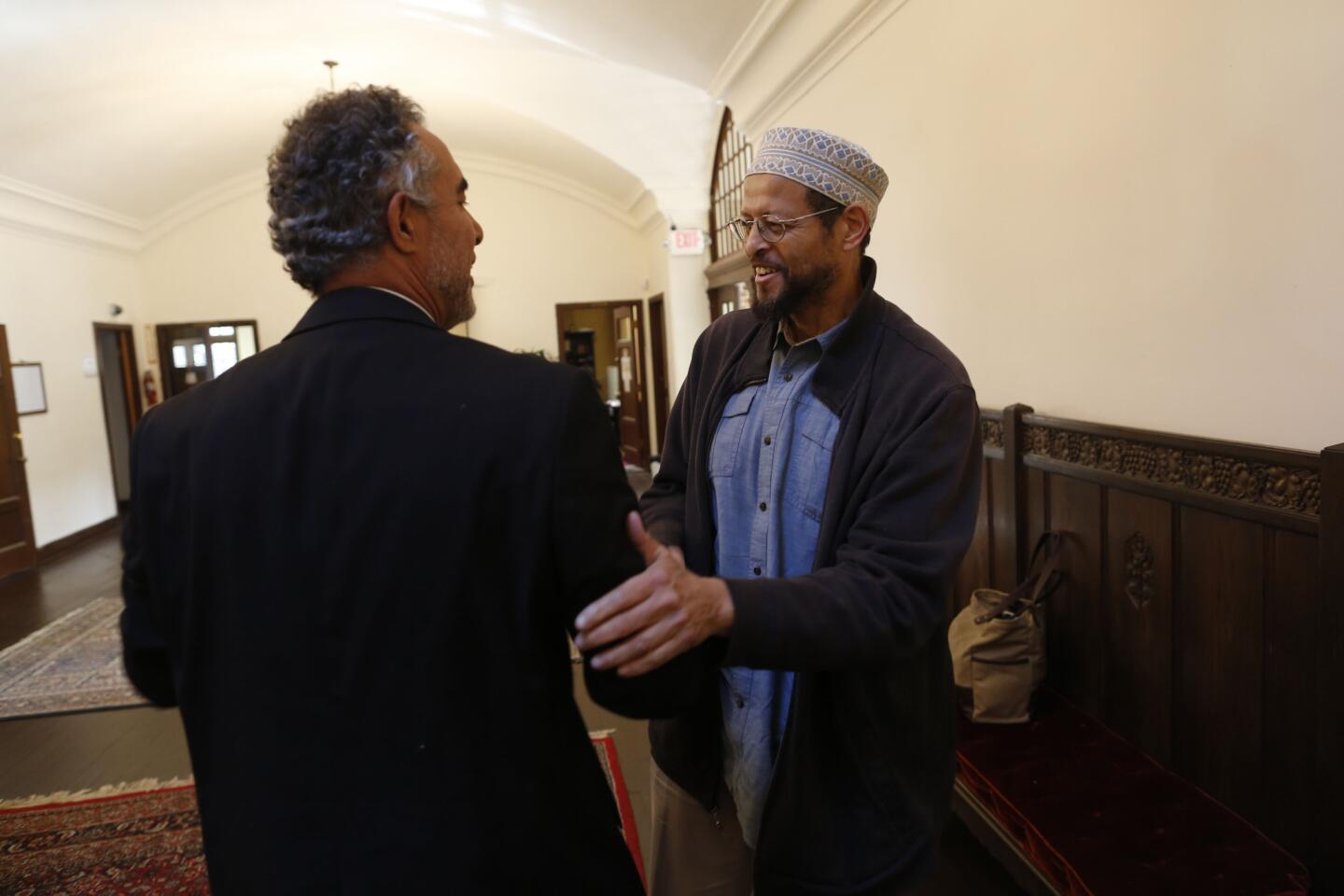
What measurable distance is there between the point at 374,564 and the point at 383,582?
0.02m

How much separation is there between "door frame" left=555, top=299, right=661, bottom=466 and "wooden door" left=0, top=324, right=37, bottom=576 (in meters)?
5.71

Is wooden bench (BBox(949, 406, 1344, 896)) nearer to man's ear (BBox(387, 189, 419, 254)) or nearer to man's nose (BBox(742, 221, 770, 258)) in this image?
man's nose (BBox(742, 221, 770, 258))

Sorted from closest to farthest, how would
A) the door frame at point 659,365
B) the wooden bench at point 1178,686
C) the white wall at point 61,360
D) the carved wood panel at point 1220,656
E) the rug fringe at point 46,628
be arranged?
the wooden bench at point 1178,686 → the carved wood panel at point 1220,656 → the rug fringe at point 46,628 → the white wall at point 61,360 → the door frame at point 659,365

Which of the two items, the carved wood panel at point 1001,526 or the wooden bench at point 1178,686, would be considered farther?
the carved wood panel at point 1001,526

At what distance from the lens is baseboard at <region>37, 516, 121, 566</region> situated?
25.3 feet

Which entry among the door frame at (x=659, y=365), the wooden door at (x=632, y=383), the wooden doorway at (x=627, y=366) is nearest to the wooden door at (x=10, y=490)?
the wooden doorway at (x=627, y=366)

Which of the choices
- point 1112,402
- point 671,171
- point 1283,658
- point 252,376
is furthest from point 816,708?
point 671,171

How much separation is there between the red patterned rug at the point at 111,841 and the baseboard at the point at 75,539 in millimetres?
5486

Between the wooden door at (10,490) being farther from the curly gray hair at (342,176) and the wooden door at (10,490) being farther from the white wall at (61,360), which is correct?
the curly gray hair at (342,176)

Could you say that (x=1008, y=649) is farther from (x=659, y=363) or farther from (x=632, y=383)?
(x=632, y=383)

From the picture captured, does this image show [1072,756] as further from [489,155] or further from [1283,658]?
[489,155]

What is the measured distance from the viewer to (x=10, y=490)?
704 centimetres

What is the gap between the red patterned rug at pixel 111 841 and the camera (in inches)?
106

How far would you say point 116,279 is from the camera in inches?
394
